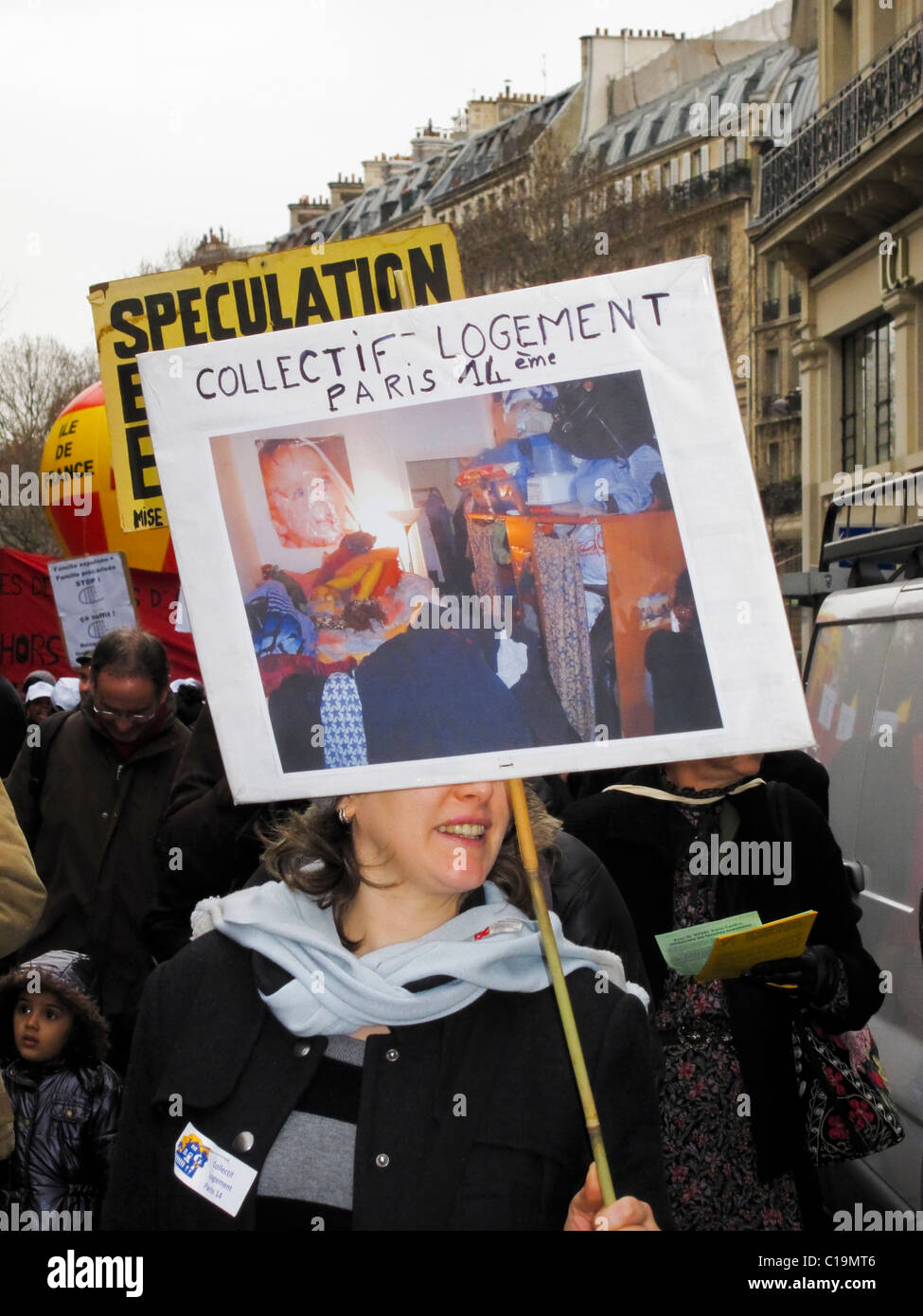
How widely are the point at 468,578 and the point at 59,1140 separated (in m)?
2.95

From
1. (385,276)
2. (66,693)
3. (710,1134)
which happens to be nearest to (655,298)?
(385,276)

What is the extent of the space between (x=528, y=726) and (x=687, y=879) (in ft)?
5.40

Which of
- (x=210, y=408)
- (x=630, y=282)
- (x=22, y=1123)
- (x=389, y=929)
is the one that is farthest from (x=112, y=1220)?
(x=22, y=1123)

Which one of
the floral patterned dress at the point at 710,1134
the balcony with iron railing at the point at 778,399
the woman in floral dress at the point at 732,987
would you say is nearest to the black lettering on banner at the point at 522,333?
the woman in floral dress at the point at 732,987

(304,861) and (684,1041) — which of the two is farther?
(684,1041)

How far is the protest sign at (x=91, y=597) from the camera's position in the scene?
26.7 feet

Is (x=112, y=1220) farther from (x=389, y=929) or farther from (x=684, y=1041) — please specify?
(x=684, y=1041)

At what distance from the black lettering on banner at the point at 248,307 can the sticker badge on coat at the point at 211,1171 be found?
1.92 metres

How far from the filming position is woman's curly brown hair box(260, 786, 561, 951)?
2.61 metres

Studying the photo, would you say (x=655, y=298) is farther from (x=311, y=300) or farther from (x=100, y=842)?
(x=100, y=842)

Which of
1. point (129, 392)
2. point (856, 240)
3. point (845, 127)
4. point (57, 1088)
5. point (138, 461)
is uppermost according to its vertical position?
point (845, 127)

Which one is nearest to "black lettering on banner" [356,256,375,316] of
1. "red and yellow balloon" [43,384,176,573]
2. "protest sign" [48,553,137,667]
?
"protest sign" [48,553,137,667]

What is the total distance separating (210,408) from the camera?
2432mm

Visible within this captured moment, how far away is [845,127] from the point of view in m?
19.9
